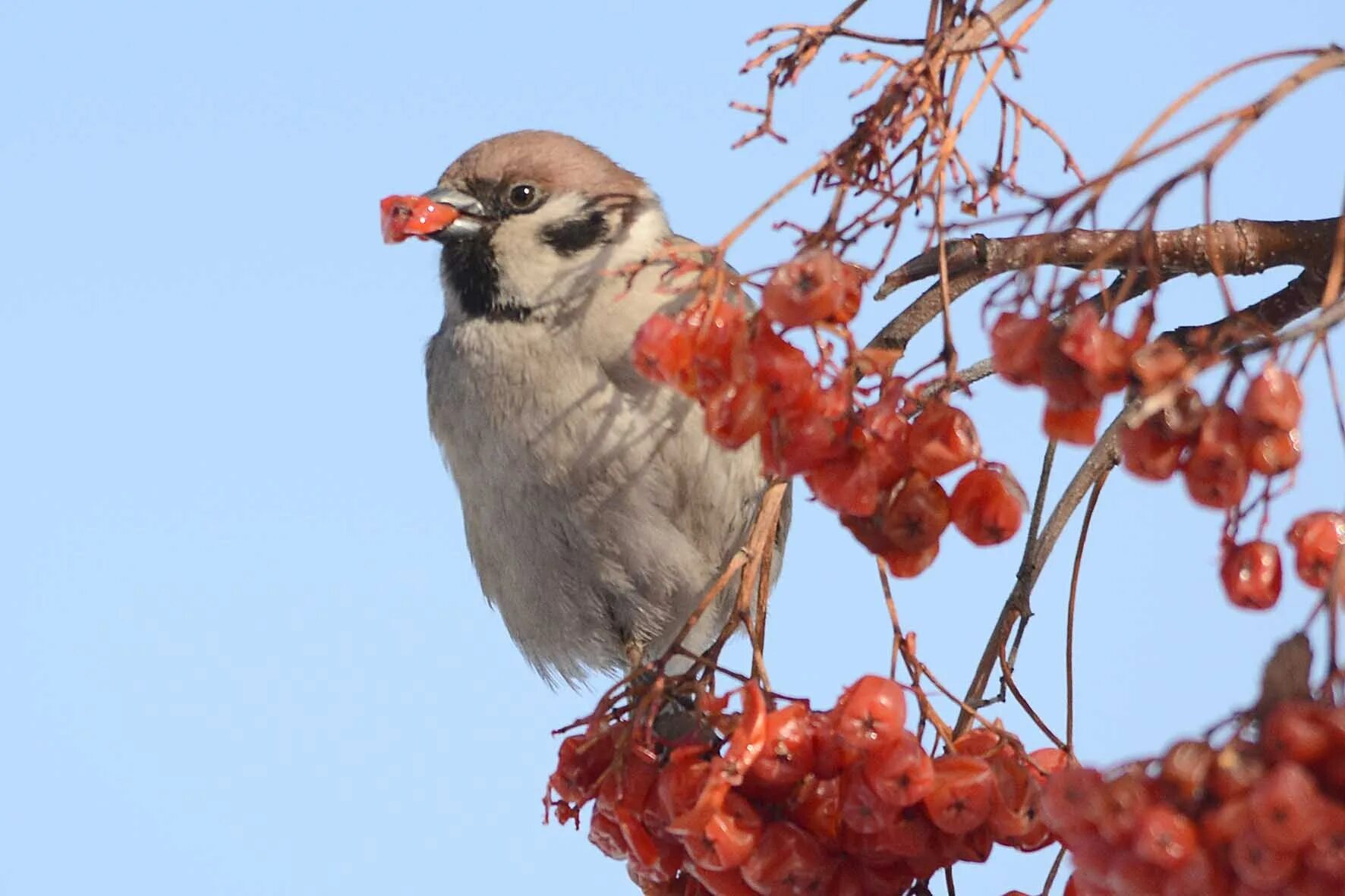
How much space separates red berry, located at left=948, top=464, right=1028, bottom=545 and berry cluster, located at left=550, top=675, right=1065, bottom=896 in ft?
0.73

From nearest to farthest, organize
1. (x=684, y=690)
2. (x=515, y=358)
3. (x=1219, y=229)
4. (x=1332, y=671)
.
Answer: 1. (x=1332, y=671)
2. (x=684, y=690)
3. (x=1219, y=229)
4. (x=515, y=358)

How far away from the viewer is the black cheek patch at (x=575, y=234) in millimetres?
3764

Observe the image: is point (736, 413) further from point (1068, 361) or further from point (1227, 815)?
point (1227, 815)

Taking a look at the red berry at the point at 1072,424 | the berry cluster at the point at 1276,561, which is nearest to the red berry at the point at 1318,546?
the berry cluster at the point at 1276,561

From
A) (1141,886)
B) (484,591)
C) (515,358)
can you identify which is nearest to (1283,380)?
(1141,886)

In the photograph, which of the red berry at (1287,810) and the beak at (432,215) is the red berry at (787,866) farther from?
the beak at (432,215)

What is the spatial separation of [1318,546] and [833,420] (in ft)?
1.60

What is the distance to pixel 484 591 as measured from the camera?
432 centimetres

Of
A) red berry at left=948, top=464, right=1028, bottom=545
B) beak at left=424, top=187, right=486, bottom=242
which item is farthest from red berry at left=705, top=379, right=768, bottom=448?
beak at left=424, top=187, right=486, bottom=242

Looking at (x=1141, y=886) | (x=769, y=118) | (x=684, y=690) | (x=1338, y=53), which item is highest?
(x=769, y=118)

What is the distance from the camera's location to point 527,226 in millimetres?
3766

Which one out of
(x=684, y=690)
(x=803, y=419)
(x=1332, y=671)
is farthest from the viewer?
(x=684, y=690)

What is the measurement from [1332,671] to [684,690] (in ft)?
2.84

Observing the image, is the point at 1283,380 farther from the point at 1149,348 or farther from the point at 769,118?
the point at 769,118
